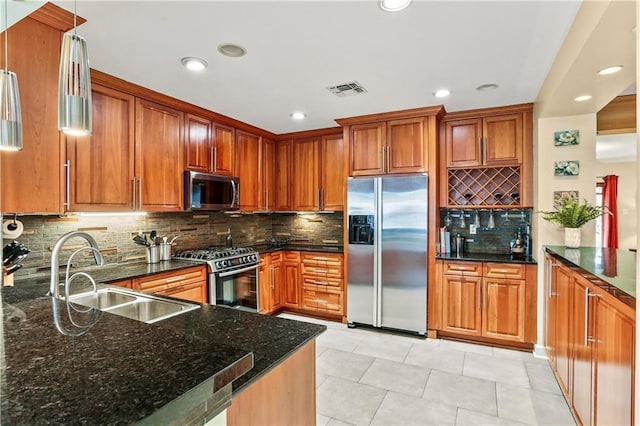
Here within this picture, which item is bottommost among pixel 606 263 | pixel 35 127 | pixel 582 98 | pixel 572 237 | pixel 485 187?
pixel 606 263

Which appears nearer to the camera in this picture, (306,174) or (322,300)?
(322,300)

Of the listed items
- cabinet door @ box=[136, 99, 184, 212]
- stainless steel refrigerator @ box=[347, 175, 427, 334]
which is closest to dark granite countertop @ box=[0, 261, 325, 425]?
cabinet door @ box=[136, 99, 184, 212]

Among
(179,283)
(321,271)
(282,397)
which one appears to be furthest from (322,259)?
(282,397)

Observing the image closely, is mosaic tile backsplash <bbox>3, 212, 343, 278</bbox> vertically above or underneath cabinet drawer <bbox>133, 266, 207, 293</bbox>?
above

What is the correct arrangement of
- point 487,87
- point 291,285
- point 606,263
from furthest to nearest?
point 291,285
point 487,87
point 606,263

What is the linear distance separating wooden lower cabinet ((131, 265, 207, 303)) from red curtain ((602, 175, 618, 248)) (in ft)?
19.0

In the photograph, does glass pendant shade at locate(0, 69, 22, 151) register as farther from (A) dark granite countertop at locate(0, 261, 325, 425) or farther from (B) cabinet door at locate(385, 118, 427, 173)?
(B) cabinet door at locate(385, 118, 427, 173)

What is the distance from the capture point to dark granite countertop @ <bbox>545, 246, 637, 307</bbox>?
1479 millimetres

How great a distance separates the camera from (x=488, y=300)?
3.38m

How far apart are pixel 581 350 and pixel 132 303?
102 inches

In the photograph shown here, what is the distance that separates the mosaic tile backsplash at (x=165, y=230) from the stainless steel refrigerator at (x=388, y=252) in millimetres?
886

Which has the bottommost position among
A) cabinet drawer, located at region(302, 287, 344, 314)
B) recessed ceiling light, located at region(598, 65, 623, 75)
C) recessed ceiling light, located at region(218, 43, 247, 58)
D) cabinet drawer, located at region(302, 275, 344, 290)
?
cabinet drawer, located at region(302, 287, 344, 314)

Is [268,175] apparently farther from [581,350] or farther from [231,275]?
[581,350]

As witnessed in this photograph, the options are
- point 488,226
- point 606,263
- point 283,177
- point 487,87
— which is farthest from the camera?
point 283,177
